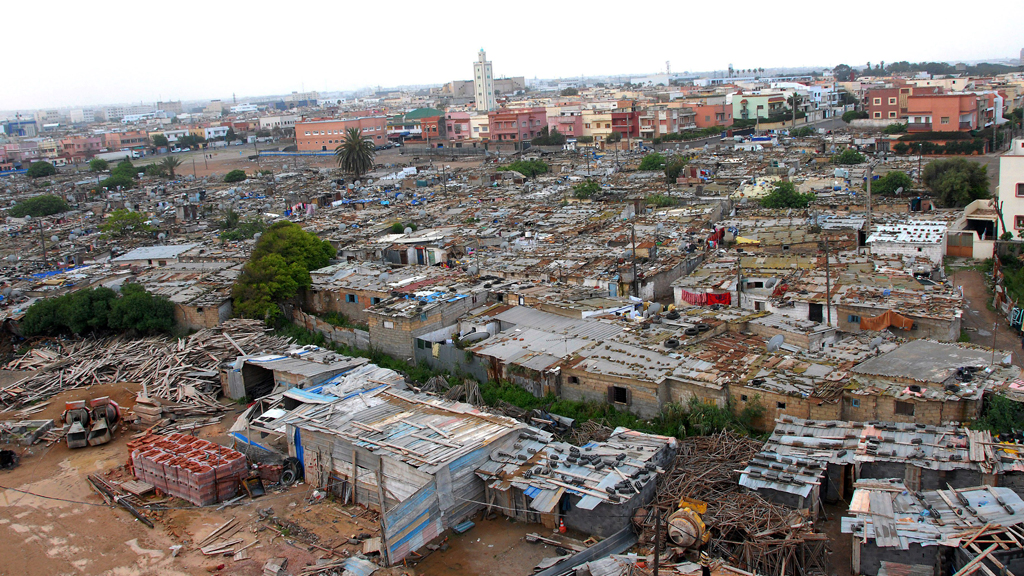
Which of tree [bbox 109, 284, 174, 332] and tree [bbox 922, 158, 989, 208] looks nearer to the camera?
tree [bbox 109, 284, 174, 332]

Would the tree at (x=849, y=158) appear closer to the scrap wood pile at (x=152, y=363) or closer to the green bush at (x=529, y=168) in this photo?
the green bush at (x=529, y=168)

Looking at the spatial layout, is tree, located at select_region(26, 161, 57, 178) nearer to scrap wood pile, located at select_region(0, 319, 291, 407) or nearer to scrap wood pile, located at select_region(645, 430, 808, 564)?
scrap wood pile, located at select_region(0, 319, 291, 407)

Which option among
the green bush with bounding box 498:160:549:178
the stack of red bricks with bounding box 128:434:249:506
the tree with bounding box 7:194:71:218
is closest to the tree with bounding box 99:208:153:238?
the tree with bounding box 7:194:71:218

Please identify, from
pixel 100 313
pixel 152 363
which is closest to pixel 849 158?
pixel 152 363

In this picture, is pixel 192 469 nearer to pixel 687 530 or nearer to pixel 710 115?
pixel 687 530

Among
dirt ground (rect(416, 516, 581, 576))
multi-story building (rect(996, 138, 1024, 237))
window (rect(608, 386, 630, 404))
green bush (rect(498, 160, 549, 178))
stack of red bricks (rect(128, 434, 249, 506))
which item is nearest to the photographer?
dirt ground (rect(416, 516, 581, 576))


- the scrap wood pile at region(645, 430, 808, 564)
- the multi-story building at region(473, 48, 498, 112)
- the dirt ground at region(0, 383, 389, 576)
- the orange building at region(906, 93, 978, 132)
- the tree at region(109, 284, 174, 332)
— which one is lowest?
the dirt ground at region(0, 383, 389, 576)

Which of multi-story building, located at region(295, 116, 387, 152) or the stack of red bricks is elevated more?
multi-story building, located at region(295, 116, 387, 152)
